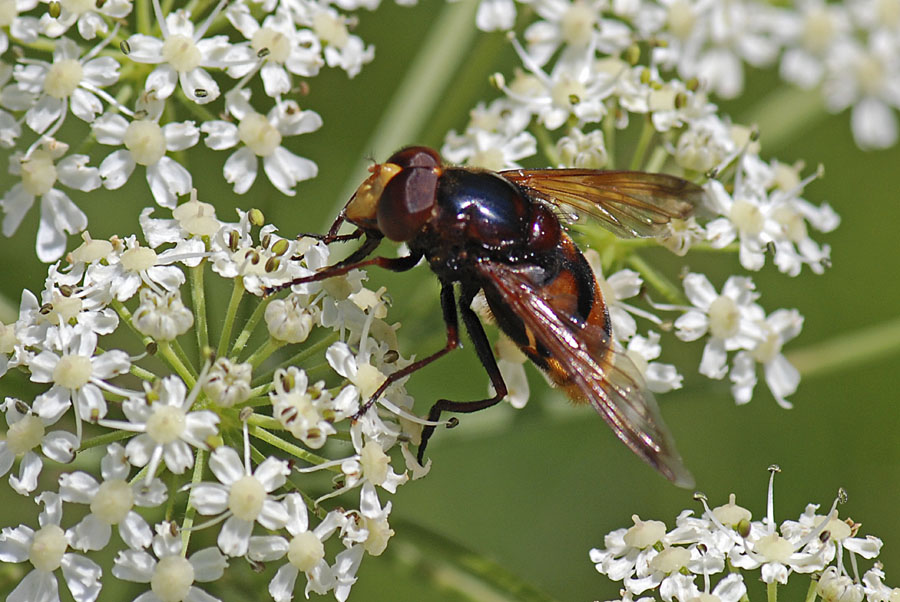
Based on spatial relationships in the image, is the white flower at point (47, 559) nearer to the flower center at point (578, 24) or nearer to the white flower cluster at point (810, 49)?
the flower center at point (578, 24)

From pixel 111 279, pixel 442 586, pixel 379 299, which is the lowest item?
pixel 442 586

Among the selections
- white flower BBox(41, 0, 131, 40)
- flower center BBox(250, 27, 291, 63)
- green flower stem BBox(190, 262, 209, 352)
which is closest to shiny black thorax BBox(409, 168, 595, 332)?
green flower stem BBox(190, 262, 209, 352)

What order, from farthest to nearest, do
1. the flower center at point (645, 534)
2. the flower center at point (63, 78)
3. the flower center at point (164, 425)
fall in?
the flower center at point (63, 78) → the flower center at point (645, 534) → the flower center at point (164, 425)

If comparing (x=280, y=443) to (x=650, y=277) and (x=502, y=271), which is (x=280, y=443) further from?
(x=650, y=277)

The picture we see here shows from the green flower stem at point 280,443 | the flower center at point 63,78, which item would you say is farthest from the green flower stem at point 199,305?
the flower center at point 63,78

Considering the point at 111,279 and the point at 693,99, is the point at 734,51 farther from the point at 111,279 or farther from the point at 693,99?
the point at 111,279

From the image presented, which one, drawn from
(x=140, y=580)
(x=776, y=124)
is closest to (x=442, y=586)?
(x=140, y=580)
